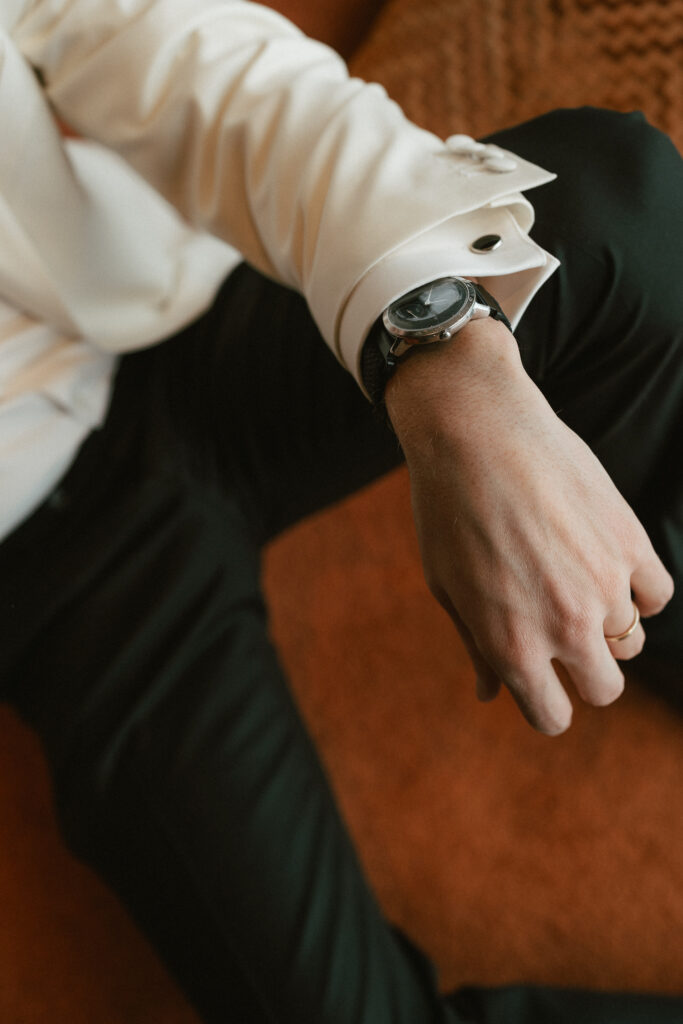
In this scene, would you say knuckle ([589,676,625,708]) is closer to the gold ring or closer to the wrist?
the gold ring

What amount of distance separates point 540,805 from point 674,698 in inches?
7.5

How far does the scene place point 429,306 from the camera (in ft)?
1.57

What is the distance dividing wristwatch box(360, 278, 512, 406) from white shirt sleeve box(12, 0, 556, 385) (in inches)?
0.4

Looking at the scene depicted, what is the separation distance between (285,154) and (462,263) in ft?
0.52

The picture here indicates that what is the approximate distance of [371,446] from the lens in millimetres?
703

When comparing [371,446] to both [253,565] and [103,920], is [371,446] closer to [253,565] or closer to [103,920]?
[253,565]

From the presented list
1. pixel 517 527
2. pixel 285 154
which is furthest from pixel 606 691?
pixel 285 154

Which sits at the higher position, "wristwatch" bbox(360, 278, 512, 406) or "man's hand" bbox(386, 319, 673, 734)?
"wristwatch" bbox(360, 278, 512, 406)

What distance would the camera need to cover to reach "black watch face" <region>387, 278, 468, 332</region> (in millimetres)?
471

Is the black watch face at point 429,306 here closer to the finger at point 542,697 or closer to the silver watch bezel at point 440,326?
the silver watch bezel at point 440,326

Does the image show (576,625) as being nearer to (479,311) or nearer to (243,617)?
(479,311)

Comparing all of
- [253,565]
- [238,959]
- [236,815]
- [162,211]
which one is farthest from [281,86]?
[238,959]

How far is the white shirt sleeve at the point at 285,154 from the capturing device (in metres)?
0.49

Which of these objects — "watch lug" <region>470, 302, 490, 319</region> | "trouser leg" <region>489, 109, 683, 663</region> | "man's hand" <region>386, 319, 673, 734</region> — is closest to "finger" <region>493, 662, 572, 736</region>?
"man's hand" <region>386, 319, 673, 734</region>
